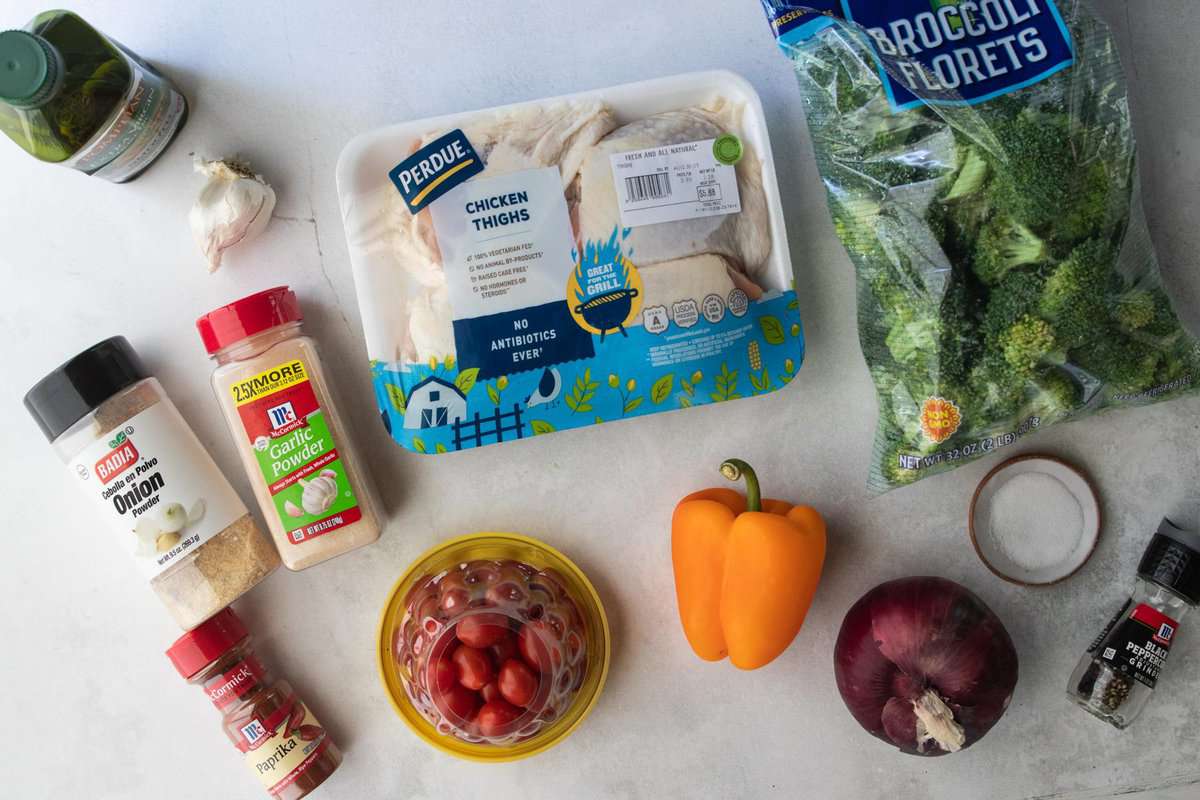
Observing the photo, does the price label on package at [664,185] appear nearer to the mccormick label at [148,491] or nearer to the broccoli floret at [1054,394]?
the broccoli floret at [1054,394]

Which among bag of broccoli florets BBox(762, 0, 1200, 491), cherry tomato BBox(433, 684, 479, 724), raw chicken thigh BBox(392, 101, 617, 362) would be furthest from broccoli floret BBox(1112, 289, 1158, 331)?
cherry tomato BBox(433, 684, 479, 724)

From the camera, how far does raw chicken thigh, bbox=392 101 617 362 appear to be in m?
1.00

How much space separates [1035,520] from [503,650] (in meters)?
0.72

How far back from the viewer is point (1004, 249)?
878mm

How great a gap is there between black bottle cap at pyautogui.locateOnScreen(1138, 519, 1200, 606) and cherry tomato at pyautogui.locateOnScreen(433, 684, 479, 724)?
0.85m

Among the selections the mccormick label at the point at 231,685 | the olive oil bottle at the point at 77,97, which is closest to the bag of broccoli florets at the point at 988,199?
the olive oil bottle at the point at 77,97

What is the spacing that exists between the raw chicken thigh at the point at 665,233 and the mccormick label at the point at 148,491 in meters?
0.58

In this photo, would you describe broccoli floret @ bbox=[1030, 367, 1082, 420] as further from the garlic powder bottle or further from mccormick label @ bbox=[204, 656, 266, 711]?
mccormick label @ bbox=[204, 656, 266, 711]

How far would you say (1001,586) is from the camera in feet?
3.60

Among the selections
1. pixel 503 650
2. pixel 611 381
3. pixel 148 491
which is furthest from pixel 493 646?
pixel 148 491

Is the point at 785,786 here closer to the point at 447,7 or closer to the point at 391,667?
the point at 391,667

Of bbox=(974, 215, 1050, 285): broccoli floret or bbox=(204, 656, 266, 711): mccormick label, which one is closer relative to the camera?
bbox=(974, 215, 1050, 285): broccoli floret

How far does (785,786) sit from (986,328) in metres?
0.67

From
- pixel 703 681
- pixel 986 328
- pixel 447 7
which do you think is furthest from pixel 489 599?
pixel 447 7
